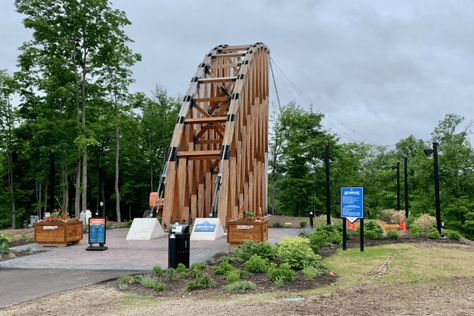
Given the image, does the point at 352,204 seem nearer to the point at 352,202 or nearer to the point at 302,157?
the point at 352,202

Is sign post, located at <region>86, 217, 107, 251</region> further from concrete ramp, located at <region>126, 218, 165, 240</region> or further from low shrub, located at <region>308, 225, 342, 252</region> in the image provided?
low shrub, located at <region>308, 225, 342, 252</region>

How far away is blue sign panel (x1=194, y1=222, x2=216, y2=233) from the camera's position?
18416 mm

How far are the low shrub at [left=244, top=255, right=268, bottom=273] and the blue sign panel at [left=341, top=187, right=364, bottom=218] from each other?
15.8 feet

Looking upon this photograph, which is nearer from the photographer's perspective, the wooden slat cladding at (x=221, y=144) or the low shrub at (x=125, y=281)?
the low shrub at (x=125, y=281)

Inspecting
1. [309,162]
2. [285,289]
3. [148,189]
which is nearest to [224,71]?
[309,162]

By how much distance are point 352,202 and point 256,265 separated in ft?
17.3

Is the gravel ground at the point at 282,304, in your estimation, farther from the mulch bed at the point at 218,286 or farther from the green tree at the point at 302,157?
the green tree at the point at 302,157

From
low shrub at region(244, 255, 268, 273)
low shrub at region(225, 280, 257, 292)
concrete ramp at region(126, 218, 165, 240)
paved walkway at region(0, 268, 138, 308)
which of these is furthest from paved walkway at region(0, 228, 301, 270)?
low shrub at region(225, 280, 257, 292)

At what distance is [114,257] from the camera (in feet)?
44.0

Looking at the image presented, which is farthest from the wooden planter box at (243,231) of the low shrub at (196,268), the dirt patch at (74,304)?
the dirt patch at (74,304)

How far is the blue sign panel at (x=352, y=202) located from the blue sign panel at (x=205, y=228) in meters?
6.32

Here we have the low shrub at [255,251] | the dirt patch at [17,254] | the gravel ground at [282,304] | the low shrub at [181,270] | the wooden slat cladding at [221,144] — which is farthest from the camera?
the wooden slat cladding at [221,144]

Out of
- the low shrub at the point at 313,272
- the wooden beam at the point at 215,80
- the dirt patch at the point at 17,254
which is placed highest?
the wooden beam at the point at 215,80

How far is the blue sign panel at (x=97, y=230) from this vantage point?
15180 mm
